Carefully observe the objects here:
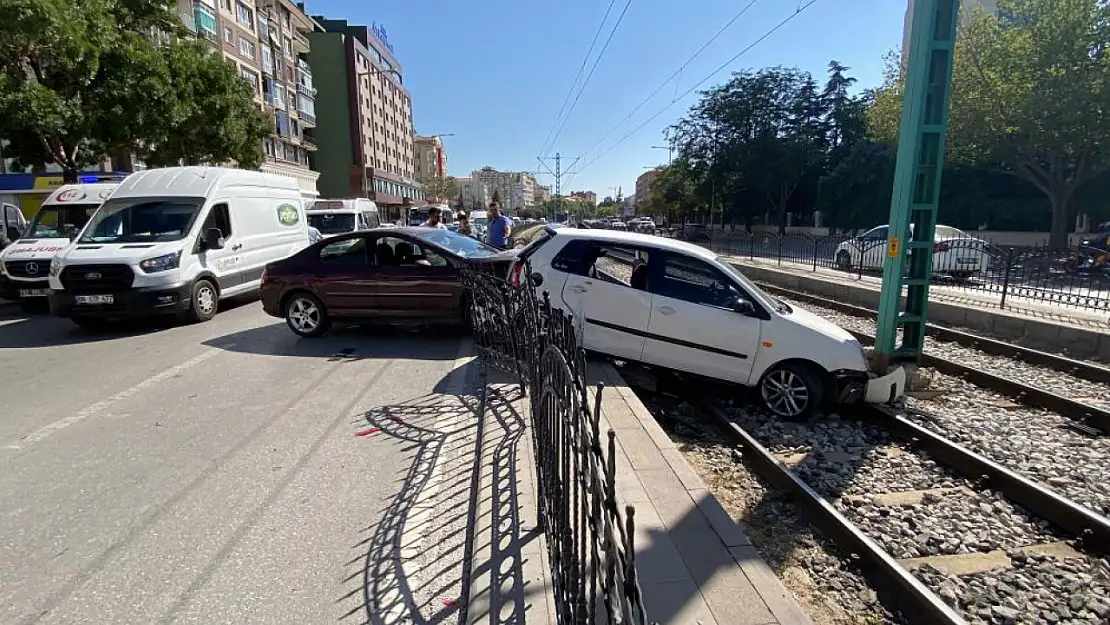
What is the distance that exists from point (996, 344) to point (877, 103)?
2646 centimetres

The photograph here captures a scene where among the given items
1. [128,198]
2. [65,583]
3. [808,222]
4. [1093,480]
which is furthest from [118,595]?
[808,222]

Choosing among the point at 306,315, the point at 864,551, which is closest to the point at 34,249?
the point at 306,315

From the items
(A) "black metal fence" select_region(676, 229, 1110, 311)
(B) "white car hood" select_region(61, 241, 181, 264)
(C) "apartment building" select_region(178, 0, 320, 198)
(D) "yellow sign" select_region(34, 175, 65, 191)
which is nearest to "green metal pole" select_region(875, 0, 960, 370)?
(A) "black metal fence" select_region(676, 229, 1110, 311)

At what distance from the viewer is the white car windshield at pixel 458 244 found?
8258mm

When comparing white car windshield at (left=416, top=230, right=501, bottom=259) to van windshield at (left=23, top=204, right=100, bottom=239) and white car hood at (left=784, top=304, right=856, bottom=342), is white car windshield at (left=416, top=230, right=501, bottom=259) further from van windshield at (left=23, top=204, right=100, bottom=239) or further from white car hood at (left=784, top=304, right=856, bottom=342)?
van windshield at (left=23, top=204, right=100, bottom=239)

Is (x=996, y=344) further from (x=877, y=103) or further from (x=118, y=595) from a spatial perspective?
(x=877, y=103)

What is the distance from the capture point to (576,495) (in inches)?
80.0

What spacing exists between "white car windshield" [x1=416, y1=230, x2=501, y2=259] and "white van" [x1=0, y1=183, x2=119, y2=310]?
6.27 m

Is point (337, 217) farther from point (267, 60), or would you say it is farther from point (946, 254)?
point (267, 60)

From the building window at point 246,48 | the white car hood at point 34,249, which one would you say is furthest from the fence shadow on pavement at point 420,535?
the building window at point 246,48

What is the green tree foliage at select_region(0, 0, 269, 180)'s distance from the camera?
11547mm

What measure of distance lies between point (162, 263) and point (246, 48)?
41848mm

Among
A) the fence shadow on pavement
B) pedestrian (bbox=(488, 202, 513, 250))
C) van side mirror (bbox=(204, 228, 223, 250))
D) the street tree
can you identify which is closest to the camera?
the fence shadow on pavement

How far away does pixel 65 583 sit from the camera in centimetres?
278
